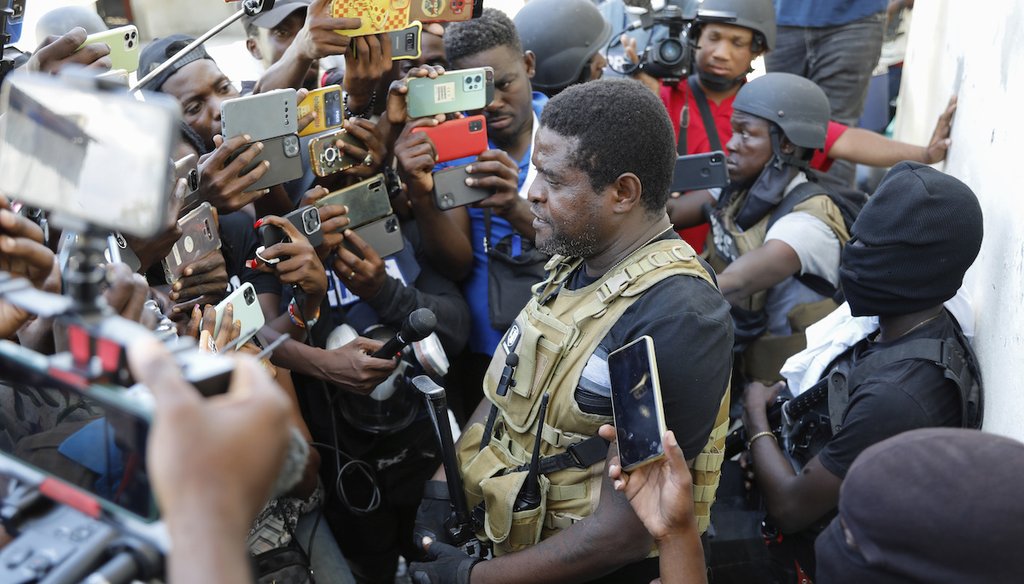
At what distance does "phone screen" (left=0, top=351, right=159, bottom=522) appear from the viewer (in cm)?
113

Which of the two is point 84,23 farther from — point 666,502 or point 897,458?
point 897,458

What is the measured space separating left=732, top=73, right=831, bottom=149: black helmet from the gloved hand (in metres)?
2.11

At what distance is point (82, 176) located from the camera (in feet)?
3.68

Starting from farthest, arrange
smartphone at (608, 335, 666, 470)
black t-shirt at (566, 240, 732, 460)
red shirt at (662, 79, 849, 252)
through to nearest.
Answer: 1. red shirt at (662, 79, 849, 252)
2. black t-shirt at (566, 240, 732, 460)
3. smartphone at (608, 335, 666, 470)

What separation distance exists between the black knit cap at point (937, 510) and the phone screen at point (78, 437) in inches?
42.9

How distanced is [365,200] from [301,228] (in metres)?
0.32

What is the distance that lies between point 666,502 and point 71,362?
1.19m

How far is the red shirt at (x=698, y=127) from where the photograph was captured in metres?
4.12

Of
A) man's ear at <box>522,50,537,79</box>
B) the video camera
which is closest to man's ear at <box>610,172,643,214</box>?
man's ear at <box>522,50,537,79</box>

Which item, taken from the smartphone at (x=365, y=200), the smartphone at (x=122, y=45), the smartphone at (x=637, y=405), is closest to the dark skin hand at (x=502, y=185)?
the smartphone at (x=365, y=200)

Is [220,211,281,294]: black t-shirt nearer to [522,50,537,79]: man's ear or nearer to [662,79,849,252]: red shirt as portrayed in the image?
[522,50,537,79]: man's ear

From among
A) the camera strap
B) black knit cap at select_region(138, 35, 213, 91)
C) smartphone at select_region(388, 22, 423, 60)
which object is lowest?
the camera strap

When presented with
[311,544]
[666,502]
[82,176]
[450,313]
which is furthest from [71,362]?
[450,313]

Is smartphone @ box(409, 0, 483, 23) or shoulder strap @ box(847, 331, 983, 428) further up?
smartphone @ box(409, 0, 483, 23)
